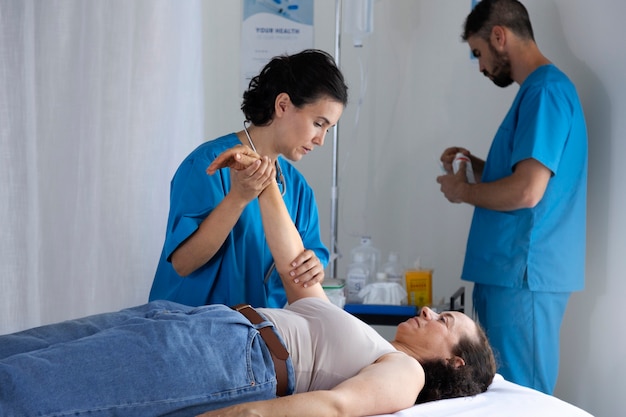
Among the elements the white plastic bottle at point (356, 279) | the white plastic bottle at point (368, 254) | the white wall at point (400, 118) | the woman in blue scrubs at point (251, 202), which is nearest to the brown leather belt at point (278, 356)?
Result: the woman in blue scrubs at point (251, 202)

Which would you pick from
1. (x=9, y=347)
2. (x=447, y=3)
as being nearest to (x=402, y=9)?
(x=447, y=3)

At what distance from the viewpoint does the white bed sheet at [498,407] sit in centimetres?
158

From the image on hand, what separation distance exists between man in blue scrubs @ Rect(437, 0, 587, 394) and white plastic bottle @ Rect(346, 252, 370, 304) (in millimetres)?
399

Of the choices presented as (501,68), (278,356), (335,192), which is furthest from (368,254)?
(278,356)

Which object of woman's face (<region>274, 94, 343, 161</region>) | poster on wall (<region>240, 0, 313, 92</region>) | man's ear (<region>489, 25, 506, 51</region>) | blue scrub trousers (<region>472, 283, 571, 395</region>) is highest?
poster on wall (<region>240, 0, 313, 92</region>)

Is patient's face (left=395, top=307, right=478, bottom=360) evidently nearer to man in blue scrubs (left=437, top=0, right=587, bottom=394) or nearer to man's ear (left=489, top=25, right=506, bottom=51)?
man in blue scrubs (left=437, top=0, right=587, bottom=394)

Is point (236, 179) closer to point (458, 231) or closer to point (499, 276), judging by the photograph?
point (499, 276)

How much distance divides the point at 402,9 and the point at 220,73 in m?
0.87

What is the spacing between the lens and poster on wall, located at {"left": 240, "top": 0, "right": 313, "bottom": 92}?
3.41 m

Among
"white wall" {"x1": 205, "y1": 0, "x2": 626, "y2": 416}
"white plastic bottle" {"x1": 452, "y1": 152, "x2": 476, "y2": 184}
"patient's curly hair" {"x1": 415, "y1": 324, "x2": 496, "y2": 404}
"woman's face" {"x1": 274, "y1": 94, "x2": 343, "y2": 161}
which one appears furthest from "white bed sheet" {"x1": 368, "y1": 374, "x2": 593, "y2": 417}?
"white wall" {"x1": 205, "y1": 0, "x2": 626, "y2": 416}

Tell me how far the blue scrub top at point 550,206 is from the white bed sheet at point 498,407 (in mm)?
740

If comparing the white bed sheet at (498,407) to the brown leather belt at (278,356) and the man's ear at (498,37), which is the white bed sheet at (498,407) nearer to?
the brown leather belt at (278,356)

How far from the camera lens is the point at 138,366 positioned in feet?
4.49

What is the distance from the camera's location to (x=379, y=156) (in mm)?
3520
